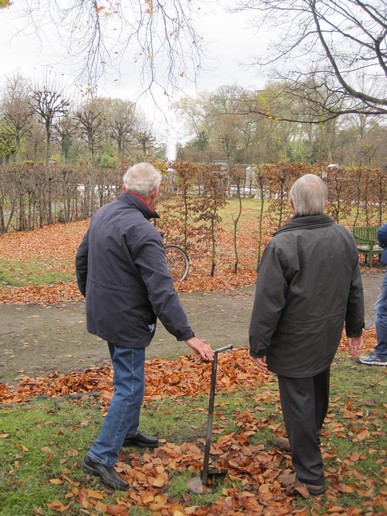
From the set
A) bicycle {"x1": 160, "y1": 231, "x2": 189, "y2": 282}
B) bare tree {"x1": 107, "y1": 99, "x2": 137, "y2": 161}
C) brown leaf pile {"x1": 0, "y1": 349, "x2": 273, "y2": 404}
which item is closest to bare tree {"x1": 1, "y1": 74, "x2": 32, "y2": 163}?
bare tree {"x1": 107, "y1": 99, "x2": 137, "y2": 161}

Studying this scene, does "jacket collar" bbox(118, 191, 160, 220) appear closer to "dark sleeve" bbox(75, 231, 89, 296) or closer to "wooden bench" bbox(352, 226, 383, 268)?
"dark sleeve" bbox(75, 231, 89, 296)

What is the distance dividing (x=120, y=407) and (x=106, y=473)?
0.41 m

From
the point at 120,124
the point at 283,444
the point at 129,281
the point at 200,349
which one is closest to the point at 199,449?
the point at 283,444

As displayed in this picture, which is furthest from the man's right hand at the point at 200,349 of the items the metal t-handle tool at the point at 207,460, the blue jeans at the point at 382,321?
the blue jeans at the point at 382,321

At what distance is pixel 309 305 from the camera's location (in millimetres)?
2889

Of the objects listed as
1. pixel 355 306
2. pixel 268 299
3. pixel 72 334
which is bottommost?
pixel 72 334

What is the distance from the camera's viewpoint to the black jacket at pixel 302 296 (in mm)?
2822

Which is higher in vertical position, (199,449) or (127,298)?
(127,298)

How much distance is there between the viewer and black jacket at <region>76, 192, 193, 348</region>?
2844 mm

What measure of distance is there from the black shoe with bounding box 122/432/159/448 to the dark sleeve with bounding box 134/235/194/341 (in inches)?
41.1

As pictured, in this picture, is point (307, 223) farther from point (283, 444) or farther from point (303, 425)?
point (283, 444)

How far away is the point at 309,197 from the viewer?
294cm

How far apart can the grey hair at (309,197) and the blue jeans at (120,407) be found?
1307mm

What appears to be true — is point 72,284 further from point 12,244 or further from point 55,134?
point 55,134
